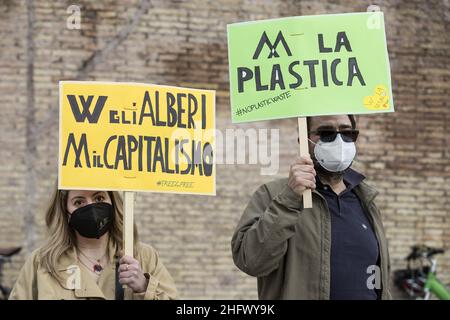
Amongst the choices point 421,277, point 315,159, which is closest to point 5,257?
point 421,277

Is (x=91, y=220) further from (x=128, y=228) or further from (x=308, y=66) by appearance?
(x=308, y=66)

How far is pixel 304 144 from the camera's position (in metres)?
4.11

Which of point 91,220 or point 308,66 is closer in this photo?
point 91,220

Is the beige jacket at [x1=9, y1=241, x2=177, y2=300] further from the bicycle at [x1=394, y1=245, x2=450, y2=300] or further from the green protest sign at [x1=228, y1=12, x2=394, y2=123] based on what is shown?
the bicycle at [x1=394, y1=245, x2=450, y2=300]

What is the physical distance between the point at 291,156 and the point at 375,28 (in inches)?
186

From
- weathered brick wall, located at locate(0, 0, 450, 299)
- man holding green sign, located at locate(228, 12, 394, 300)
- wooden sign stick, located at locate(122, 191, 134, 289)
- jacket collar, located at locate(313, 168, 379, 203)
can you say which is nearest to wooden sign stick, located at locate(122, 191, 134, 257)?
wooden sign stick, located at locate(122, 191, 134, 289)

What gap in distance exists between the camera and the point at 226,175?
8.94 metres

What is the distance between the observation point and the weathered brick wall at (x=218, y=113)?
8578 mm

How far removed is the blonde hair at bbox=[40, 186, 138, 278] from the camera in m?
4.10

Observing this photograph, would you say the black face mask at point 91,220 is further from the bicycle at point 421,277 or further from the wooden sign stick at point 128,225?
the bicycle at point 421,277

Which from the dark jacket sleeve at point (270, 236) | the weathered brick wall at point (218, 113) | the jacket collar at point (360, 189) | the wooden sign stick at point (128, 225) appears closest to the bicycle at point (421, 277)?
the weathered brick wall at point (218, 113)

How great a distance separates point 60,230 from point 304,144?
1.17 meters

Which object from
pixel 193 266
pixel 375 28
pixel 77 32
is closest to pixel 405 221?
pixel 193 266

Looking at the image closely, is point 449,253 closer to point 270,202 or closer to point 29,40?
point 29,40
